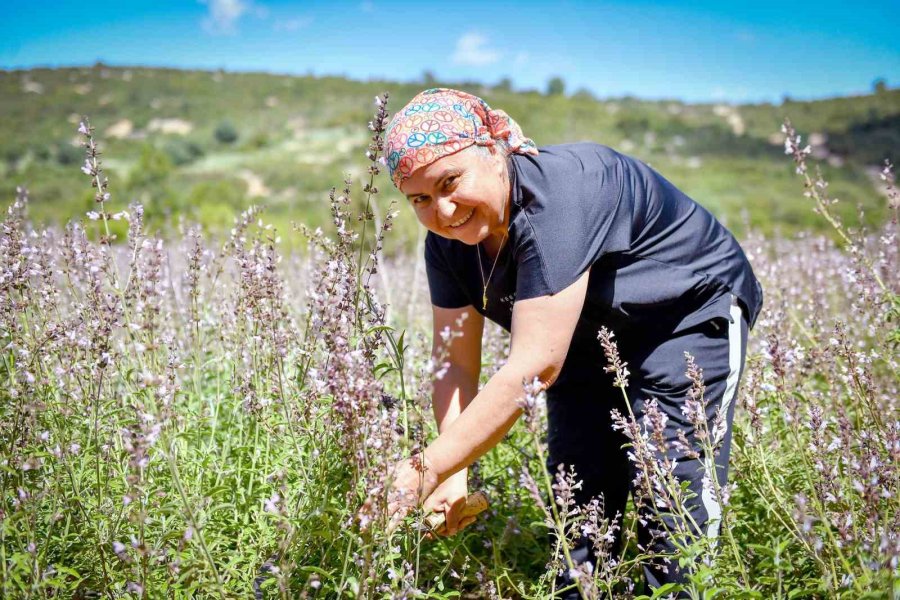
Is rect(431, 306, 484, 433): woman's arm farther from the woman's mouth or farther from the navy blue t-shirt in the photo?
the woman's mouth

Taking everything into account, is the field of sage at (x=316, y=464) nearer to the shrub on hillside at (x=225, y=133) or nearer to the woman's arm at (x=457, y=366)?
the woman's arm at (x=457, y=366)

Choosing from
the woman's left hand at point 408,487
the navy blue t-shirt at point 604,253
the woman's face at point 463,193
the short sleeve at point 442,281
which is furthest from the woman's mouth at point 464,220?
the woman's left hand at point 408,487

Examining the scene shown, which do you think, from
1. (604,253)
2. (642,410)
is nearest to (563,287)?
(604,253)

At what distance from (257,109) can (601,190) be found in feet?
210

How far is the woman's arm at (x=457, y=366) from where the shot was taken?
248 centimetres

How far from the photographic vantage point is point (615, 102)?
64.4 m

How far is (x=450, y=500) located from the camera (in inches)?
86.2

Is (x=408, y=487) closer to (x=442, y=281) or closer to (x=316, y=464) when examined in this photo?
(x=316, y=464)

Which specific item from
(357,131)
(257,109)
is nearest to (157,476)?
(357,131)

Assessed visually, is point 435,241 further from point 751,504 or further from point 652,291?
point 751,504

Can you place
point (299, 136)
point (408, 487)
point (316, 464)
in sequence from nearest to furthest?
1. point (408, 487)
2. point (316, 464)
3. point (299, 136)

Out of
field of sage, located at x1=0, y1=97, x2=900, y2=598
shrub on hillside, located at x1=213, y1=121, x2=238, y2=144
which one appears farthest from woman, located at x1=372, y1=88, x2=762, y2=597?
shrub on hillside, located at x1=213, y1=121, x2=238, y2=144

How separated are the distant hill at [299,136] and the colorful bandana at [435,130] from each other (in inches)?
806

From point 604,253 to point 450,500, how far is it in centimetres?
101
